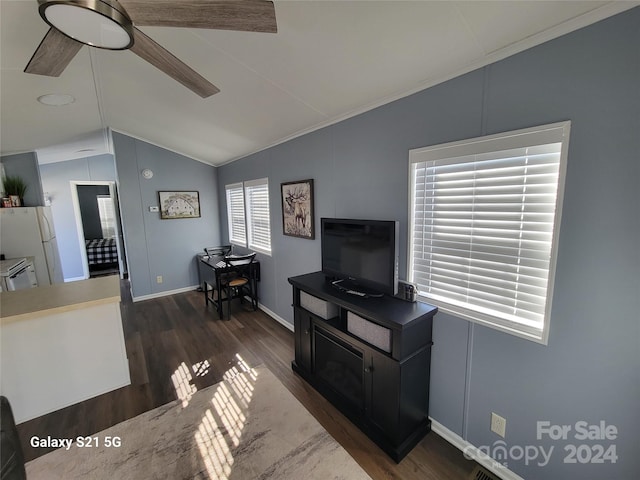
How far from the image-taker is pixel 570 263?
1.26 m

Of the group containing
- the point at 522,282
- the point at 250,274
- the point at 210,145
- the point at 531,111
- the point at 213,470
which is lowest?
the point at 213,470

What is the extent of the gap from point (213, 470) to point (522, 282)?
2.13m

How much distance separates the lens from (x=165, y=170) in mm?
4625

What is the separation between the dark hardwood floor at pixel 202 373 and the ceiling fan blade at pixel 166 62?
2.44 meters

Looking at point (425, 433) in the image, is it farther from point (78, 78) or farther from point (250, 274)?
point (78, 78)

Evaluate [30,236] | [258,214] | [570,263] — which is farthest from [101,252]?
[570,263]

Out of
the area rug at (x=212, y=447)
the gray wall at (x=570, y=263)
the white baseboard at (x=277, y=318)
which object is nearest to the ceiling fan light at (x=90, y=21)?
the gray wall at (x=570, y=263)

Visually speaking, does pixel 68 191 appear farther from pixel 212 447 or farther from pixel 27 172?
pixel 212 447

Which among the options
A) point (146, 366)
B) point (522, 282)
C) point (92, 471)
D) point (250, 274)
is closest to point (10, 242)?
point (146, 366)

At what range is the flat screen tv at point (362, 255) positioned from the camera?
184 cm

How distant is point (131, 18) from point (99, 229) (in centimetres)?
796

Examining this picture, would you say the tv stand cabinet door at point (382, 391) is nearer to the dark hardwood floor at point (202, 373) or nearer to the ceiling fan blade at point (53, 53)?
the dark hardwood floor at point (202, 373)

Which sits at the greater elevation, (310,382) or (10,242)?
(10,242)

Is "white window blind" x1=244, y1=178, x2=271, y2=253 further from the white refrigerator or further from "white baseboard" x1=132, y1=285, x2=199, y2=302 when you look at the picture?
the white refrigerator
